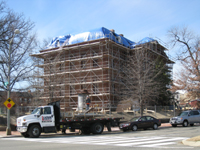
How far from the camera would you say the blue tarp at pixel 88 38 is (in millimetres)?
37156

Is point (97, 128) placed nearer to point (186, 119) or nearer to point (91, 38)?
point (186, 119)

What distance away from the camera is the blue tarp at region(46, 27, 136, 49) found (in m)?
37.2

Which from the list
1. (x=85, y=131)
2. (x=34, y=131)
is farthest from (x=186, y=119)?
(x=34, y=131)

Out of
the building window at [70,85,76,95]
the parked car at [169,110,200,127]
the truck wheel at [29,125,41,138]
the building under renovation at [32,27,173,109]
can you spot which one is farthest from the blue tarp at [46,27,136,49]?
the truck wheel at [29,125,41,138]

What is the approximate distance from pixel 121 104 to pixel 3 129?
15786 mm

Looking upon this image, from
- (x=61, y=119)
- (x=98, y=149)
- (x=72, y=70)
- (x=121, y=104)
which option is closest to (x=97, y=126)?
(x=61, y=119)

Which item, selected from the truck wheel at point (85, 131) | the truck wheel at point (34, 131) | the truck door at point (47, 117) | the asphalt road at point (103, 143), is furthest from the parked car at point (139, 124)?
the truck wheel at point (34, 131)

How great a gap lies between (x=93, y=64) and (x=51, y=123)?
2145 centimetres

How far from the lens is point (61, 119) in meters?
17.5

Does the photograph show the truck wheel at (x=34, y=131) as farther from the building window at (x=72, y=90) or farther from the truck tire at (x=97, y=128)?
the building window at (x=72, y=90)

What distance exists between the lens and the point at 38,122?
16688mm

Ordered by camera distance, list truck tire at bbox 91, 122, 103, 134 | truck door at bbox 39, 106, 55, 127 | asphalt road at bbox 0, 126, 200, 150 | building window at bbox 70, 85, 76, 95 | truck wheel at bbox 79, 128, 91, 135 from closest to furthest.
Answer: asphalt road at bbox 0, 126, 200, 150 < truck door at bbox 39, 106, 55, 127 < truck tire at bbox 91, 122, 103, 134 < truck wheel at bbox 79, 128, 91, 135 < building window at bbox 70, 85, 76, 95

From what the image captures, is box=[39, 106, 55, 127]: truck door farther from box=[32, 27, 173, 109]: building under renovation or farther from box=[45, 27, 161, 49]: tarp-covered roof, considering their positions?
box=[45, 27, 161, 49]: tarp-covered roof

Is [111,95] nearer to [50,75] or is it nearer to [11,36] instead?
[50,75]
